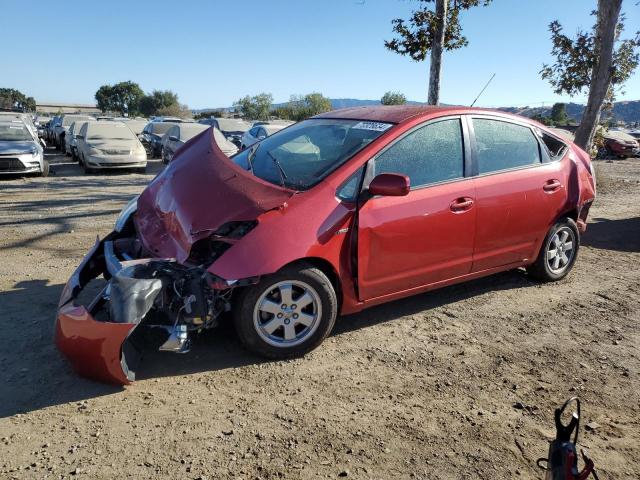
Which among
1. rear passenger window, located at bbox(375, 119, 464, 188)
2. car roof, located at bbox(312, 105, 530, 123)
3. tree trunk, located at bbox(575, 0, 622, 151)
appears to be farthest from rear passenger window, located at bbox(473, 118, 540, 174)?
tree trunk, located at bbox(575, 0, 622, 151)

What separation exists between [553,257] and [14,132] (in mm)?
13039

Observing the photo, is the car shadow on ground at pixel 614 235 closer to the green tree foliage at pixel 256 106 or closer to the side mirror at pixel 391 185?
the side mirror at pixel 391 185

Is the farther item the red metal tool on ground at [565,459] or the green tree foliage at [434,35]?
the green tree foliage at [434,35]

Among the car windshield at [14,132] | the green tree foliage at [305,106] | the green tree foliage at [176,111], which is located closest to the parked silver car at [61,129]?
the car windshield at [14,132]

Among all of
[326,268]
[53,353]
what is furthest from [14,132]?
[326,268]

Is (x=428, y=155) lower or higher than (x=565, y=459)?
higher

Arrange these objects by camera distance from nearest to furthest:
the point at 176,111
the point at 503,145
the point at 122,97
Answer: the point at 503,145, the point at 176,111, the point at 122,97

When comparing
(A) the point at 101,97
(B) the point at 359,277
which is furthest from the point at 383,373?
(A) the point at 101,97

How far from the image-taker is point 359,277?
367 centimetres

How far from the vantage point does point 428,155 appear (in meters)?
4.04

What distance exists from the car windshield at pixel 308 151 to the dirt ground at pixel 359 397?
4.24ft

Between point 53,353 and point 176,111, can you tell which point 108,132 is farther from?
point 176,111

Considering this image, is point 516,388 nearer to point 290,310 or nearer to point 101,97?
point 290,310

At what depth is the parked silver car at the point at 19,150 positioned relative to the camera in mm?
11805
